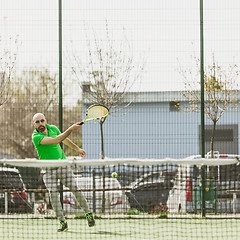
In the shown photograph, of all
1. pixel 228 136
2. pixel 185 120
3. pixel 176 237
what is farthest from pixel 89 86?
pixel 176 237

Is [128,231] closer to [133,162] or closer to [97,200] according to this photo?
[133,162]

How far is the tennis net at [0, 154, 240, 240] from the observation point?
6.71 meters

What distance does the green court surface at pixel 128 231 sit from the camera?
7.06 m

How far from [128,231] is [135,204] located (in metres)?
2.60

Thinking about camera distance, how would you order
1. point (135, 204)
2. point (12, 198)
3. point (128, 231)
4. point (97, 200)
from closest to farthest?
1. point (128, 231)
2. point (135, 204)
3. point (97, 200)
4. point (12, 198)

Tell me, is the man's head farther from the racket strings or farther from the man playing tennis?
the racket strings

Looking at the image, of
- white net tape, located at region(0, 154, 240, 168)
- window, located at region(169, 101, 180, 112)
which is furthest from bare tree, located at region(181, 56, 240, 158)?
white net tape, located at region(0, 154, 240, 168)

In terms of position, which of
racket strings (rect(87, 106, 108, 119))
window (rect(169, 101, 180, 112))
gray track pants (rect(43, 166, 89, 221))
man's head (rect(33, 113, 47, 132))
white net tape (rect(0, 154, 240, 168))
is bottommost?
gray track pants (rect(43, 166, 89, 221))

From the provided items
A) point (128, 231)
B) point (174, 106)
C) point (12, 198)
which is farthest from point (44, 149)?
point (12, 198)

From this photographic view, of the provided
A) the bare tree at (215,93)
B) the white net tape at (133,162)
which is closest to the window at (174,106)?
the bare tree at (215,93)

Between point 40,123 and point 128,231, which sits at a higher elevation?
point 40,123

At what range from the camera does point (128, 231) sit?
762 centimetres

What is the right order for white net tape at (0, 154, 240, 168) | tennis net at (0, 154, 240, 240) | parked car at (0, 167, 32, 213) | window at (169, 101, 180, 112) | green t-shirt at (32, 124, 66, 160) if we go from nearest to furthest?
white net tape at (0, 154, 240, 168)
tennis net at (0, 154, 240, 240)
green t-shirt at (32, 124, 66, 160)
window at (169, 101, 180, 112)
parked car at (0, 167, 32, 213)

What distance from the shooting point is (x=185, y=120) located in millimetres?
9977
